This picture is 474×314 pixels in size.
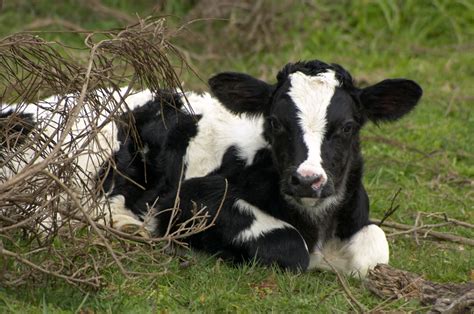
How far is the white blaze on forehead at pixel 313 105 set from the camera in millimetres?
6634

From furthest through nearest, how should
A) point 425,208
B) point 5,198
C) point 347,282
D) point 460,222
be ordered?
1. point 425,208
2. point 460,222
3. point 347,282
4. point 5,198

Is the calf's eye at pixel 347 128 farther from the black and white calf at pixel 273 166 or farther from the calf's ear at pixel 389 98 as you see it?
the calf's ear at pixel 389 98

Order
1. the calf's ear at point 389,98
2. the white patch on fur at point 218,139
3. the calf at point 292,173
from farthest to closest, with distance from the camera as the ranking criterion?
1. the white patch on fur at point 218,139
2. the calf's ear at point 389,98
3. the calf at point 292,173

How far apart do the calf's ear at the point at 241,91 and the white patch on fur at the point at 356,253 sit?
1.00 meters

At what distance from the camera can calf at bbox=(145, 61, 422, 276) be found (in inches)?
269

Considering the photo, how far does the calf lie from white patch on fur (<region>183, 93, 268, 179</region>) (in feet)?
0.07

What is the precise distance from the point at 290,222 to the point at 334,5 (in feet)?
23.9

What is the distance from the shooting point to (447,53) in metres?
13.3

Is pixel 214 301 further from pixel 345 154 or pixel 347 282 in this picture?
pixel 345 154

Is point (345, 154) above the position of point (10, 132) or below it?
below

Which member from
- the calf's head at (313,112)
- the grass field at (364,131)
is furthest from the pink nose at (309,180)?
the grass field at (364,131)

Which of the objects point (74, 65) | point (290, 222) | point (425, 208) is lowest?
point (425, 208)

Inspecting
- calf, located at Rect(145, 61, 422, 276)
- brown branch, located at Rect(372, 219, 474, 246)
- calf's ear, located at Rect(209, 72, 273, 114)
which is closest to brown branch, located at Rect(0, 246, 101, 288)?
calf, located at Rect(145, 61, 422, 276)

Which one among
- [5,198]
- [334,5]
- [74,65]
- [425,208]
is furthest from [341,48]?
[5,198]
